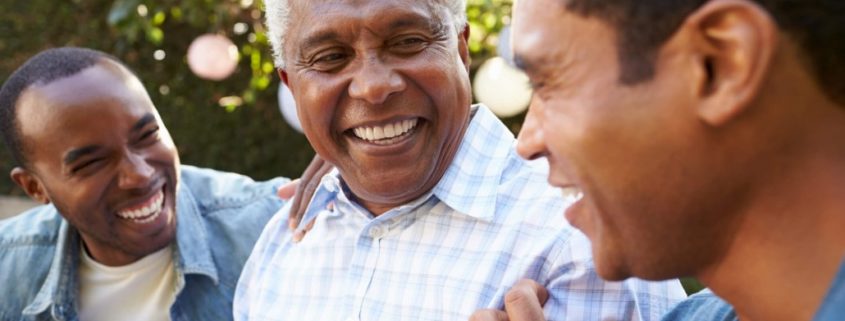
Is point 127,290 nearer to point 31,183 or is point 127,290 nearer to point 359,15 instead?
point 31,183

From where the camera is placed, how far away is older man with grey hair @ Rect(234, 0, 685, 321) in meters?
1.97

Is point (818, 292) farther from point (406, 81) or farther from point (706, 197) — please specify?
point (406, 81)

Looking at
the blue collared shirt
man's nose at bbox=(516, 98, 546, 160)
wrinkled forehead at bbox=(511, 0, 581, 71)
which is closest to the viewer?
wrinkled forehead at bbox=(511, 0, 581, 71)

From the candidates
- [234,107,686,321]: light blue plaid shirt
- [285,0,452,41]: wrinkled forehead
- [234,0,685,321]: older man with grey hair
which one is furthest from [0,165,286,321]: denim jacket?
[285,0,452,41]: wrinkled forehead

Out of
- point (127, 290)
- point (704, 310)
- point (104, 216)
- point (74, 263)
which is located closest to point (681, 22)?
point (704, 310)

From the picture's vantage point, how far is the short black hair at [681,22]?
43.5 inches

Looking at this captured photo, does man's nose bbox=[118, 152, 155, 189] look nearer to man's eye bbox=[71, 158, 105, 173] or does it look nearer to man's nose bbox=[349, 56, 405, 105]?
man's eye bbox=[71, 158, 105, 173]

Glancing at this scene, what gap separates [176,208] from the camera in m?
3.49

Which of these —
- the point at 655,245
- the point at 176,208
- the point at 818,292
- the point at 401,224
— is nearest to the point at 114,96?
the point at 176,208

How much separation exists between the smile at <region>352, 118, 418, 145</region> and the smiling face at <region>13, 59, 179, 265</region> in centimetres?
139

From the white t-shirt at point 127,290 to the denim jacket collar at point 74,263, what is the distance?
55 millimetres

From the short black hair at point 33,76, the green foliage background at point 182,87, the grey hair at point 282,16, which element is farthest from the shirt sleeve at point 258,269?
the green foliage background at point 182,87

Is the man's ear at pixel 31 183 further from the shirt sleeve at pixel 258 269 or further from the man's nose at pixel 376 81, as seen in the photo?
the man's nose at pixel 376 81

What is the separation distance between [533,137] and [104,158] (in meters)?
2.18
